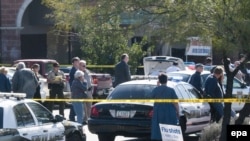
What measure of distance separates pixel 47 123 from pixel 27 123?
70cm

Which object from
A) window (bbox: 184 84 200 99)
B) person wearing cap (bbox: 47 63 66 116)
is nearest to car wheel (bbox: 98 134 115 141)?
window (bbox: 184 84 200 99)

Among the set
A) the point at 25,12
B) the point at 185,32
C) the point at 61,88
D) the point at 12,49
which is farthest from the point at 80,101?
the point at 25,12

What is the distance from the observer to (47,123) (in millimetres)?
13508

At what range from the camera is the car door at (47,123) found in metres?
13.3

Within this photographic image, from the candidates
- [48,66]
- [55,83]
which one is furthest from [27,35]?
[55,83]

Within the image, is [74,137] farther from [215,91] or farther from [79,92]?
[79,92]

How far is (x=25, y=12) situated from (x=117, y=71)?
20.5 meters

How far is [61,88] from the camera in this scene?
21125mm

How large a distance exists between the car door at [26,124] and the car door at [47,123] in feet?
0.56

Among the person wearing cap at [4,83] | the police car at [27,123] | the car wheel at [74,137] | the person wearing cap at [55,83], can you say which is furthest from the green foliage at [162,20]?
the person wearing cap at [55,83]

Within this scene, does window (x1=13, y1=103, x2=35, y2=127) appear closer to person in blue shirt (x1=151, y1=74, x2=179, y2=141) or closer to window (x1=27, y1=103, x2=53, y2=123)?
window (x1=27, y1=103, x2=53, y2=123)

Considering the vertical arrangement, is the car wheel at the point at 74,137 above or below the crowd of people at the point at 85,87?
below

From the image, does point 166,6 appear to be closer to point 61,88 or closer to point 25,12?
point 61,88

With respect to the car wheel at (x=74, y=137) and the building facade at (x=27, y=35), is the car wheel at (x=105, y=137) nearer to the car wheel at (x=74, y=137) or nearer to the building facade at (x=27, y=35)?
the car wheel at (x=74, y=137)
